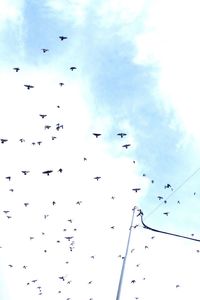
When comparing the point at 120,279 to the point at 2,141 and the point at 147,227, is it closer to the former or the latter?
the point at 147,227

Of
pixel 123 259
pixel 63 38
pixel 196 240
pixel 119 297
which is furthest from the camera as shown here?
pixel 63 38

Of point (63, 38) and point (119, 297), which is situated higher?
point (63, 38)

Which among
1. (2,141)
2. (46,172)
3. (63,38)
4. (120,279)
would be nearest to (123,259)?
(120,279)

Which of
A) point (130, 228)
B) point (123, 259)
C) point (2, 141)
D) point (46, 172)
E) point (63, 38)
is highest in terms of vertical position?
point (63, 38)

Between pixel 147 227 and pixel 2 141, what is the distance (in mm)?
12435

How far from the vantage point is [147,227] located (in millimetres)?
27562

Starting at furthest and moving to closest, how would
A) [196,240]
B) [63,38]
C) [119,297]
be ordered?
[63,38]
[119,297]
[196,240]

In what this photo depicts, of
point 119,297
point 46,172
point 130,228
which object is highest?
point 46,172

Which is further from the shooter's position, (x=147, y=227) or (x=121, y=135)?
(x=121, y=135)

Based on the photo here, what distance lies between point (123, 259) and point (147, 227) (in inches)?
139

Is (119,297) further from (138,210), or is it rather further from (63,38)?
(63,38)

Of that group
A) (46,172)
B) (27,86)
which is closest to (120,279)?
(46,172)

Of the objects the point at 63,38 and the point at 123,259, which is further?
the point at 63,38

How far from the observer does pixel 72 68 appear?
32.7 metres
